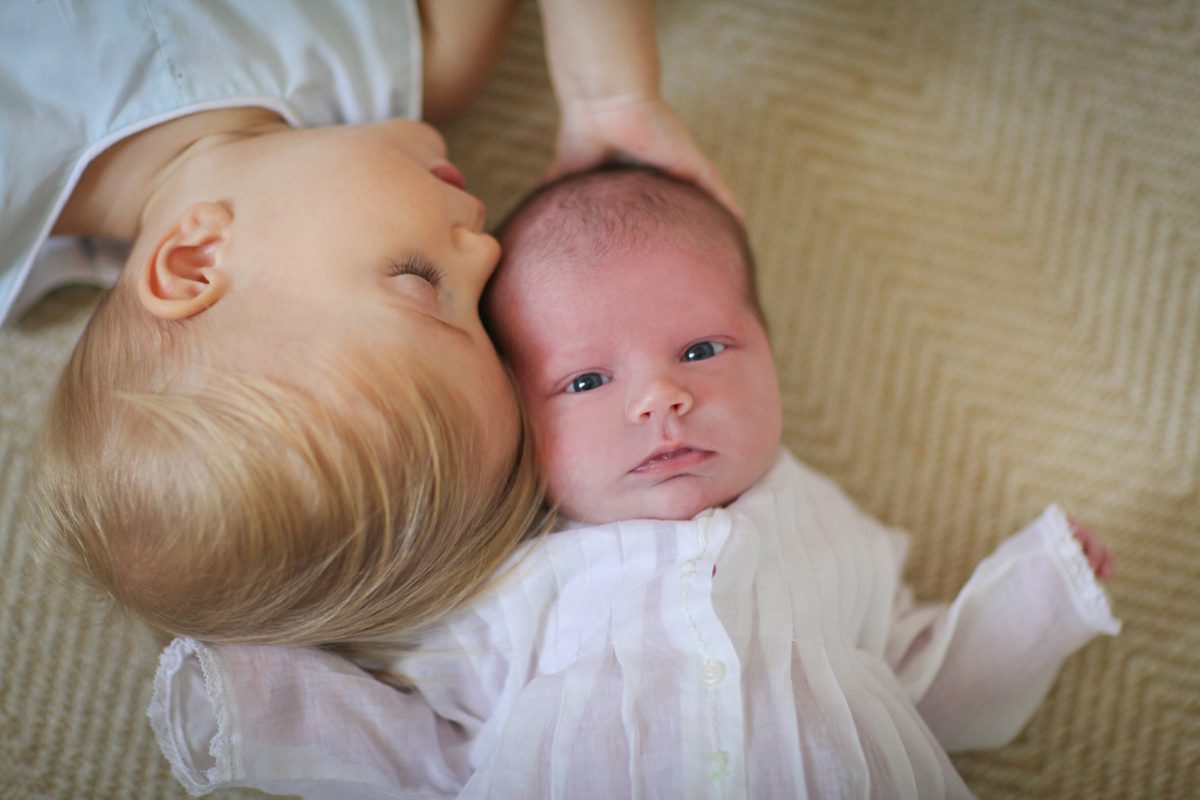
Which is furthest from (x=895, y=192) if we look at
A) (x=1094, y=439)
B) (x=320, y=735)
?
(x=320, y=735)

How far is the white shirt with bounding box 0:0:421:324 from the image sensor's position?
2.49ft

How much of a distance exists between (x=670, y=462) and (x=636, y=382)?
0.22 feet

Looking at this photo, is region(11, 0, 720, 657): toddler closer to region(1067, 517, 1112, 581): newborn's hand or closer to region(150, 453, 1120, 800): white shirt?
region(150, 453, 1120, 800): white shirt

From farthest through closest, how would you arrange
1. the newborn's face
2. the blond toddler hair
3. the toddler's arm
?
the toddler's arm, the newborn's face, the blond toddler hair

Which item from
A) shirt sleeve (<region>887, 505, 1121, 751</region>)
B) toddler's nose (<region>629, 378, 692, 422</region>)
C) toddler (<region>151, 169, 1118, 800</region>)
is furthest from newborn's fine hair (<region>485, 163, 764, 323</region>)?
shirt sleeve (<region>887, 505, 1121, 751</region>)

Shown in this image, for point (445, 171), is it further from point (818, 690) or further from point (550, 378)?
point (818, 690)

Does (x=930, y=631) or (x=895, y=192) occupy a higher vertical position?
(x=895, y=192)

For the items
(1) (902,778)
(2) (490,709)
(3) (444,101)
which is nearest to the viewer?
(1) (902,778)

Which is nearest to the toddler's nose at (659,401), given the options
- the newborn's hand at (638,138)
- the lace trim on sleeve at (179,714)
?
the newborn's hand at (638,138)

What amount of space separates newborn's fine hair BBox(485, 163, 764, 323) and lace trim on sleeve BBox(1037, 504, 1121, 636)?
314mm

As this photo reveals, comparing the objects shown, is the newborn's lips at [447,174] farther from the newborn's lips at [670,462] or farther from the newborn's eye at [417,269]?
the newborn's lips at [670,462]

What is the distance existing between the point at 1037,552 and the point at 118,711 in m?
0.83

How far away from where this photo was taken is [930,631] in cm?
83

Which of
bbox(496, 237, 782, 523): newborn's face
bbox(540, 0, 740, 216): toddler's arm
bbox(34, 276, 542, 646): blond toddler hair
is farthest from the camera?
bbox(540, 0, 740, 216): toddler's arm
